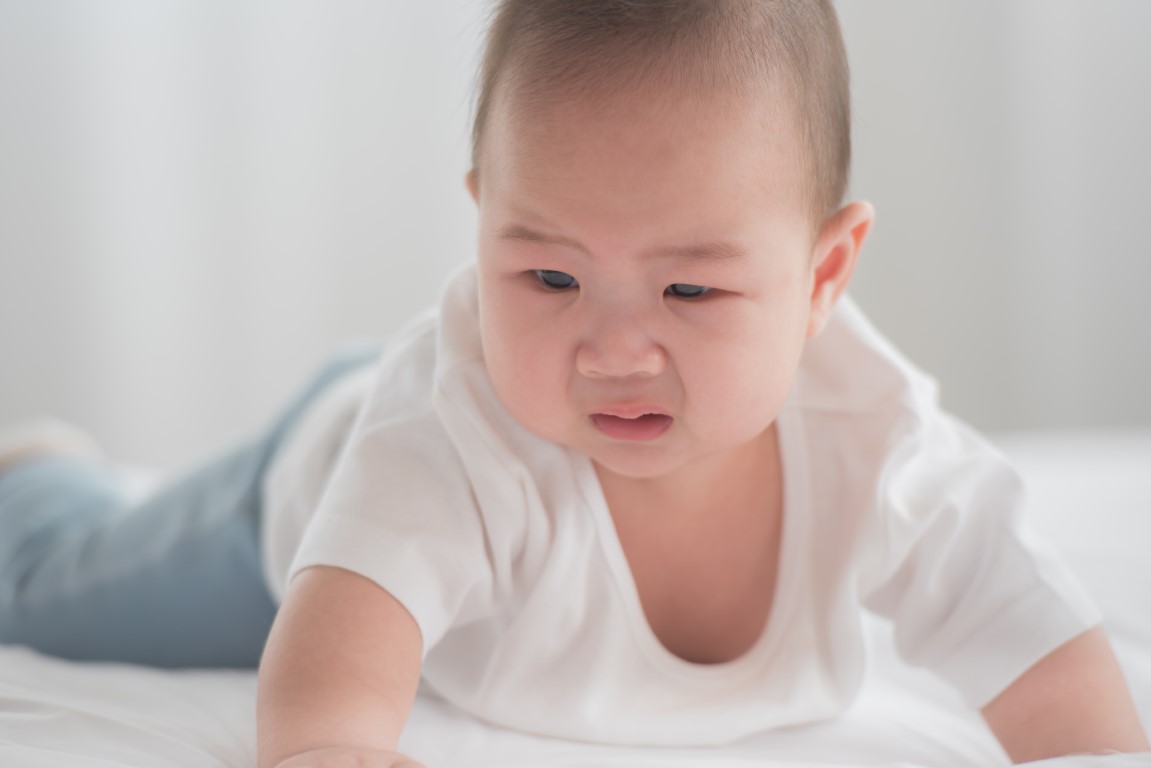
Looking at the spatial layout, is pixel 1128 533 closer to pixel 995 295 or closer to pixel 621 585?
pixel 621 585

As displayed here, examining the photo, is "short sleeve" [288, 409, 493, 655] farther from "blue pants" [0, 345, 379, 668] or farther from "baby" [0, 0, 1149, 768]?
"blue pants" [0, 345, 379, 668]

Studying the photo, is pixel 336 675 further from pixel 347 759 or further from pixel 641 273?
pixel 641 273

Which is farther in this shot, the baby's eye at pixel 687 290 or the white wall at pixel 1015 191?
the white wall at pixel 1015 191

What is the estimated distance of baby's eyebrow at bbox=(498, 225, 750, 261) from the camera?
757 mm

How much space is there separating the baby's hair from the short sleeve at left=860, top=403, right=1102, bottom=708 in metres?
0.25

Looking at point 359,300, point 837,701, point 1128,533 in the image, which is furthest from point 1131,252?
point 837,701

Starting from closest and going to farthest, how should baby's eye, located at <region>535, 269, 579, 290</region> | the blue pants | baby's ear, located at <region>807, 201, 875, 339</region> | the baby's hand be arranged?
1. the baby's hand
2. baby's eye, located at <region>535, 269, 579, 290</region>
3. baby's ear, located at <region>807, 201, 875, 339</region>
4. the blue pants

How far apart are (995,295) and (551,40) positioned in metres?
2.02

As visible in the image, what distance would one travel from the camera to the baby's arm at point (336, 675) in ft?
2.33

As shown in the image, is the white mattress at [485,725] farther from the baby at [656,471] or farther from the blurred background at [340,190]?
the blurred background at [340,190]

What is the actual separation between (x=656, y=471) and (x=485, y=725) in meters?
0.24

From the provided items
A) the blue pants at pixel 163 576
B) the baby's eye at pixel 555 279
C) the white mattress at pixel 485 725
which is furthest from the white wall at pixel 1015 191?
the baby's eye at pixel 555 279

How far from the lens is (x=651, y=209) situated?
744mm

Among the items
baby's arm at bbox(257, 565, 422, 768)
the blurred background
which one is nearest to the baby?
baby's arm at bbox(257, 565, 422, 768)
